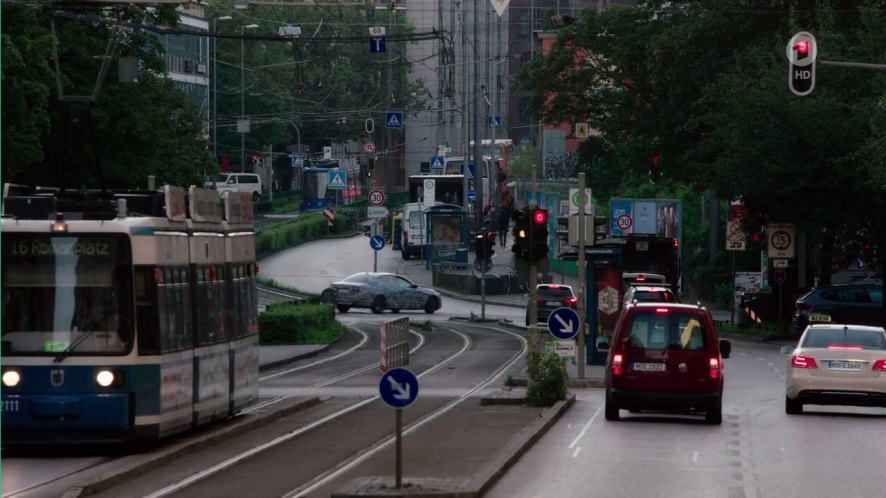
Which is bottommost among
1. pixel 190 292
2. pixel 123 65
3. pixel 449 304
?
pixel 449 304

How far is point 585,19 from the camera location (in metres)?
64.2

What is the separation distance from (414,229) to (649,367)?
6363 centimetres

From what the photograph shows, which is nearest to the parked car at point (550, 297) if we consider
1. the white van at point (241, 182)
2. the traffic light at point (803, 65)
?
the traffic light at point (803, 65)

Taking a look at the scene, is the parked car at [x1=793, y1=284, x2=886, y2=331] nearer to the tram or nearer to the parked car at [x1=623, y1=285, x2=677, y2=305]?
the parked car at [x1=623, y1=285, x2=677, y2=305]

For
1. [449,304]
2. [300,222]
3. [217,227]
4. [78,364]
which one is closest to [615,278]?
[217,227]

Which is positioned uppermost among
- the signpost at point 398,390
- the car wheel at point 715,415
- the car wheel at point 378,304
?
the signpost at point 398,390

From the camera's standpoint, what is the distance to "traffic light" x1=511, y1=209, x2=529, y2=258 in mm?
27859

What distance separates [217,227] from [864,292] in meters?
30.3

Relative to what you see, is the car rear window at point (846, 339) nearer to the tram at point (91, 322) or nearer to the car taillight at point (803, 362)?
the car taillight at point (803, 362)

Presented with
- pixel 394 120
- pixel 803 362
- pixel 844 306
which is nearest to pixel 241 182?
pixel 394 120

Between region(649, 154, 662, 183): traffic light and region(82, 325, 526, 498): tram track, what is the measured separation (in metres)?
22.3

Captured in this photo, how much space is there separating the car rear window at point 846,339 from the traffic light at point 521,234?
189 inches

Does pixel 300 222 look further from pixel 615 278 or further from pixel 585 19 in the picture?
pixel 615 278

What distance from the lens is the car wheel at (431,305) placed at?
6369 cm
